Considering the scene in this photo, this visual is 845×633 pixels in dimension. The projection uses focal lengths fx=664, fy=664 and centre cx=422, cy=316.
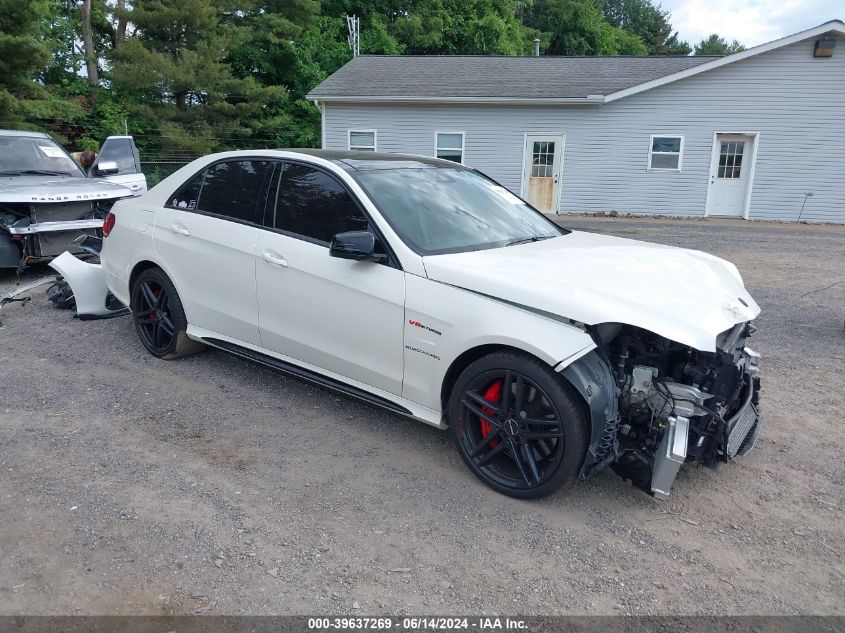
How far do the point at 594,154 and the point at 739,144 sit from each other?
4.01 m

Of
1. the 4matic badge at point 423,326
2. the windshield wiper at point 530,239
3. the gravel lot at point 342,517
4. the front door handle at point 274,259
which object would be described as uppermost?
the windshield wiper at point 530,239

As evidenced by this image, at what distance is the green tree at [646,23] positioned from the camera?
67875mm

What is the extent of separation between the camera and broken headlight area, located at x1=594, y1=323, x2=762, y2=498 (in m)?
3.15

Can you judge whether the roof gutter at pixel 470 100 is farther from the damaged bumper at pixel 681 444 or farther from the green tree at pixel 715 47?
the green tree at pixel 715 47

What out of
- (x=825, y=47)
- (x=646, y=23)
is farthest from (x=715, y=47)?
(x=825, y=47)

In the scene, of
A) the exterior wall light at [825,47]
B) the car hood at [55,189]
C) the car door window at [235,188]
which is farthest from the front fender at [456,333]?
the exterior wall light at [825,47]

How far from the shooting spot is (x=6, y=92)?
1978 centimetres

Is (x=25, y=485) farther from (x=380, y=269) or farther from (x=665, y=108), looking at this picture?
(x=665, y=108)

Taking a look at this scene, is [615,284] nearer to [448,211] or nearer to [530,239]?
[530,239]

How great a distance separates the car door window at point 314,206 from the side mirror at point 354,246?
0.84 ft

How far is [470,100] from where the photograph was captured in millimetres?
19062

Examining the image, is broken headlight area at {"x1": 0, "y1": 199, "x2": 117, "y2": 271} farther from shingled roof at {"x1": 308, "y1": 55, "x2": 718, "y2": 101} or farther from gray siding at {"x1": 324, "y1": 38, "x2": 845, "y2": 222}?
gray siding at {"x1": 324, "y1": 38, "x2": 845, "y2": 222}

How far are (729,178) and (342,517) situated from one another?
18.8 metres

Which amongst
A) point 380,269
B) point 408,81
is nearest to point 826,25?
point 408,81
